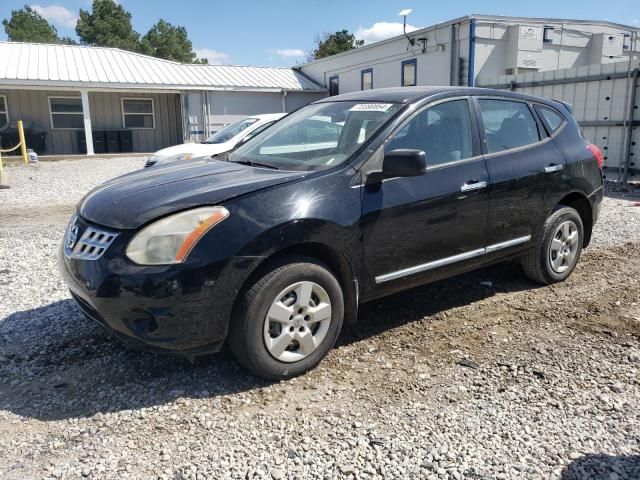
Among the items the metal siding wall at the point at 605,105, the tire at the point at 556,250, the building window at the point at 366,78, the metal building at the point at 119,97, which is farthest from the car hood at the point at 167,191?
the metal building at the point at 119,97

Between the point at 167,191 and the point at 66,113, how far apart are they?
22.9 m

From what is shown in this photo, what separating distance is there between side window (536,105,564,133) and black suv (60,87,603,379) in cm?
3

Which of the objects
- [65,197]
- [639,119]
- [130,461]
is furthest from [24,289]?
[639,119]

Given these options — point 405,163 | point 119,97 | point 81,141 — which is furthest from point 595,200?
point 119,97

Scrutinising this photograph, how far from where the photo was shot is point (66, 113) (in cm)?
2323

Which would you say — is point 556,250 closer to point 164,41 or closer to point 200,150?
point 200,150

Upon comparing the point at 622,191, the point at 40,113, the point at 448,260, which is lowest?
the point at 622,191

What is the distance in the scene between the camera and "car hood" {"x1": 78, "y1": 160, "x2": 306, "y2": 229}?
3.08 meters

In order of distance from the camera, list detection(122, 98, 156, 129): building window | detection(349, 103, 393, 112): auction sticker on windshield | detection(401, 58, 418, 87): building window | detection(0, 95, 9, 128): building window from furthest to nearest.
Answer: detection(122, 98, 156, 129): building window, detection(0, 95, 9, 128): building window, detection(401, 58, 418, 87): building window, detection(349, 103, 393, 112): auction sticker on windshield

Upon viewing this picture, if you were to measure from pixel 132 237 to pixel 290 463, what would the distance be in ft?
4.77

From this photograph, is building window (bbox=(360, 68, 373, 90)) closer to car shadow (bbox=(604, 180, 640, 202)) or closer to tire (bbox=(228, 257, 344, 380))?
car shadow (bbox=(604, 180, 640, 202))

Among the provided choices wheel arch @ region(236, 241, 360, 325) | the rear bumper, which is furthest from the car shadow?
wheel arch @ region(236, 241, 360, 325)

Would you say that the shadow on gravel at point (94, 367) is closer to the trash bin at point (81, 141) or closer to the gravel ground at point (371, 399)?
the gravel ground at point (371, 399)

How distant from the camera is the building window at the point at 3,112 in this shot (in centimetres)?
2220
